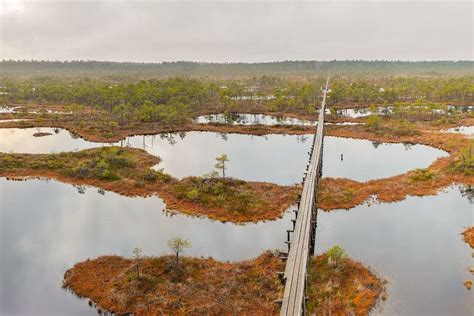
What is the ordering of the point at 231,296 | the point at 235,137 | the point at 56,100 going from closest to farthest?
the point at 231,296 < the point at 235,137 < the point at 56,100

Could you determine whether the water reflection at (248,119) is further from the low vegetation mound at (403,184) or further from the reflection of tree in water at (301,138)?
the low vegetation mound at (403,184)

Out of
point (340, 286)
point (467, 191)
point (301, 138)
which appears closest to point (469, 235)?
point (467, 191)

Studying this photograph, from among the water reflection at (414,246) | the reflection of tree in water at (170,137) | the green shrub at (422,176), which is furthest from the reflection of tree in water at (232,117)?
the water reflection at (414,246)

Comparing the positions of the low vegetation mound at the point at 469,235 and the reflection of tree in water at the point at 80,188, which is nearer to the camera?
the low vegetation mound at the point at 469,235

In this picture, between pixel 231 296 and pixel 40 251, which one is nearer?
pixel 231 296

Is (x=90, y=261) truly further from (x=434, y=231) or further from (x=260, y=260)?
(x=434, y=231)

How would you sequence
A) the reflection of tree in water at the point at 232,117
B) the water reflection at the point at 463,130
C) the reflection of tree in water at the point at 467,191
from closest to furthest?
the reflection of tree in water at the point at 467,191 → the water reflection at the point at 463,130 → the reflection of tree in water at the point at 232,117

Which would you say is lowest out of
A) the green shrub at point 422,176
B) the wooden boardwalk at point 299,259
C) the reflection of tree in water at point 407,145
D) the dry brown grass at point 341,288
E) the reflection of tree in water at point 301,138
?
the dry brown grass at point 341,288

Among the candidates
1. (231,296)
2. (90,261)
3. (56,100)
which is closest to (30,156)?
(90,261)
